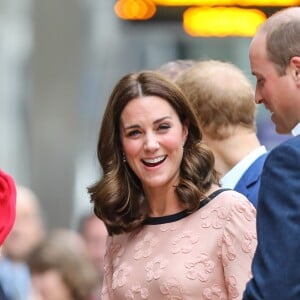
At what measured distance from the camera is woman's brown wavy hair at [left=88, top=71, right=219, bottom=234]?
6.41 metres

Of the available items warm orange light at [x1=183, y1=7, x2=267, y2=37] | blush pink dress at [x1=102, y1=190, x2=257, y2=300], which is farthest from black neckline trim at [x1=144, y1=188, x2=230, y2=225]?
warm orange light at [x1=183, y1=7, x2=267, y2=37]

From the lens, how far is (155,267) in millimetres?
6160

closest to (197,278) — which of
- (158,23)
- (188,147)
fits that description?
(188,147)

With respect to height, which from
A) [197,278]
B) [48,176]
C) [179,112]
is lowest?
[48,176]

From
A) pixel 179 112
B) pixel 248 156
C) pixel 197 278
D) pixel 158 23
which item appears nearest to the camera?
pixel 197 278

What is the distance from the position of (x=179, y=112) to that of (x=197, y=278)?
0.70 metres

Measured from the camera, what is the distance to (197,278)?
6.04 m

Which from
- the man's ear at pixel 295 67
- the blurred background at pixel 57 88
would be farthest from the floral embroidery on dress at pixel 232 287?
the blurred background at pixel 57 88

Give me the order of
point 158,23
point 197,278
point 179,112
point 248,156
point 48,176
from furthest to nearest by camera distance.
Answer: point 48,176 < point 158,23 < point 248,156 < point 179,112 < point 197,278

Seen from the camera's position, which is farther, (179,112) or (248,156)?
(248,156)

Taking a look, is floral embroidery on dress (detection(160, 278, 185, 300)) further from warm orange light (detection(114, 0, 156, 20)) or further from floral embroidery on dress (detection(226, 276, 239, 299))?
warm orange light (detection(114, 0, 156, 20))

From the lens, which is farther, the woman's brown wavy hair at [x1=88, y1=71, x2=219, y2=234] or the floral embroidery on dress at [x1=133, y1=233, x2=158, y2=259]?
the woman's brown wavy hair at [x1=88, y1=71, x2=219, y2=234]

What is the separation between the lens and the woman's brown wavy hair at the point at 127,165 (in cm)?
641

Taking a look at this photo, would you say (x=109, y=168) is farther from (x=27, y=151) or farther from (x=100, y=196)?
(x=27, y=151)
